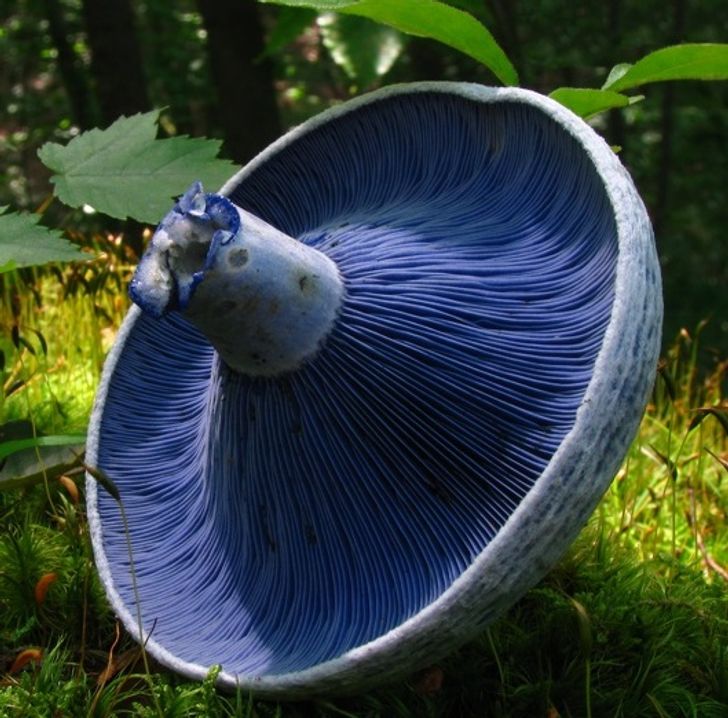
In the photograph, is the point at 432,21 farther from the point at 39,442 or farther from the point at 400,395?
the point at 39,442

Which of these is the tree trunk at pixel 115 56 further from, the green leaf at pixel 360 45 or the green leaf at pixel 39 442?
the green leaf at pixel 39 442

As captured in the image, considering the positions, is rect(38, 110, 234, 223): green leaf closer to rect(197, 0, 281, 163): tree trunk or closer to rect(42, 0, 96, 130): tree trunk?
rect(197, 0, 281, 163): tree trunk

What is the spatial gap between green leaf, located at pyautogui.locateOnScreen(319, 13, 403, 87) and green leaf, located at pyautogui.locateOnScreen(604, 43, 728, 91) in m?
1.68

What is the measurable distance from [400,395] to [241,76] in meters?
3.47

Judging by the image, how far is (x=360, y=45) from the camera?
329 centimetres

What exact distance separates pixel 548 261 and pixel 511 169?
171mm

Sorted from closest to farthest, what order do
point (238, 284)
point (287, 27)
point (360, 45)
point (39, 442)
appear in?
1. point (238, 284)
2. point (39, 442)
3. point (360, 45)
4. point (287, 27)

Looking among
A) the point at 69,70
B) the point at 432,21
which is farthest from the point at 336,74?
the point at 432,21

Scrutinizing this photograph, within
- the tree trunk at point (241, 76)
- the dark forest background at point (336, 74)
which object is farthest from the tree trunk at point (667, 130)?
the tree trunk at point (241, 76)

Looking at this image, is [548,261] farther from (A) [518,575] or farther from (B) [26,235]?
(B) [26,235]

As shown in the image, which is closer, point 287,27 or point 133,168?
point 133,168

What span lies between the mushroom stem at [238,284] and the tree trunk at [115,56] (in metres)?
3.38

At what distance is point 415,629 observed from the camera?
1130 millimetres

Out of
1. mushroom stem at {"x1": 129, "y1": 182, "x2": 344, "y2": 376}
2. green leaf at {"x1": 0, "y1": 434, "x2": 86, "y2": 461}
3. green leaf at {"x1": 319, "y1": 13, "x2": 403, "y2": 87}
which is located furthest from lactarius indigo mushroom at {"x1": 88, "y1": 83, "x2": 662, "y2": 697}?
green leaf at {"x1": 319, "y1": 13, "x2": 403, "y2": 87}
